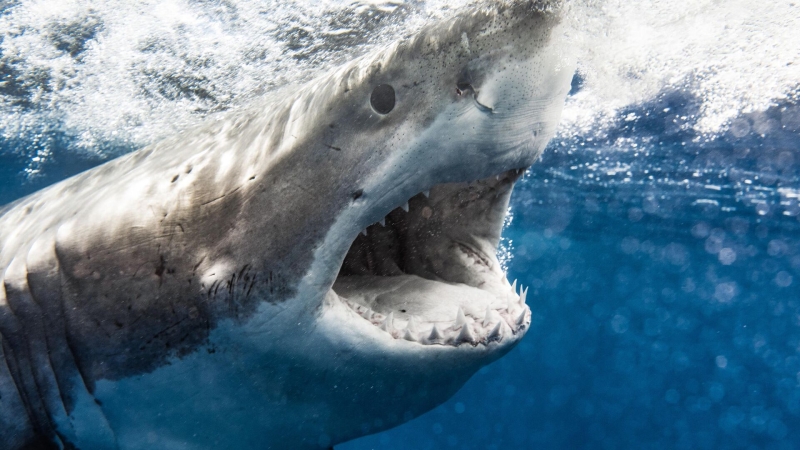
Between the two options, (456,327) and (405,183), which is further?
(456,327)

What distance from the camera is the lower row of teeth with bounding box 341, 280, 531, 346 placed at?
2.17m

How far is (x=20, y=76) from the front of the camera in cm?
840

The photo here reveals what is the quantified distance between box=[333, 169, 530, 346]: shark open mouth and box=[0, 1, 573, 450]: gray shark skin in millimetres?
13

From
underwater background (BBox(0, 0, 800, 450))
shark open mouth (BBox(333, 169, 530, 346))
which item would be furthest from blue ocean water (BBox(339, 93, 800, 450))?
shark open mouth (BBox(333, 169, 530, 346))

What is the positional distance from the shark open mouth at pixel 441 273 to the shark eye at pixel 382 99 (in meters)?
0.43

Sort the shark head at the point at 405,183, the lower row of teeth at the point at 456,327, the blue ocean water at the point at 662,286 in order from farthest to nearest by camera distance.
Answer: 1. the blue ocean water at the point at 662,286
2. the lower row of teeth at the point at 456,327
3. the shark head at the point at 405,183

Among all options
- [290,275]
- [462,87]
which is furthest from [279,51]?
[462,87]

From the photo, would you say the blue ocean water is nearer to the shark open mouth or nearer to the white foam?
the white foam

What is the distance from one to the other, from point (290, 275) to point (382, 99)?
0.75 m

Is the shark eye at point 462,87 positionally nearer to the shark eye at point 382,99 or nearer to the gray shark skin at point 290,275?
the gray shark skin at point 290,275

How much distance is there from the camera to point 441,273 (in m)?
2.82

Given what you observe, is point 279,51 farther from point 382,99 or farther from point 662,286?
point 662,286

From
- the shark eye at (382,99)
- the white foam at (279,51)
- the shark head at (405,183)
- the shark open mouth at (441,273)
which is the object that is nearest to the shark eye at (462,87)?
the shark head at (405,183)

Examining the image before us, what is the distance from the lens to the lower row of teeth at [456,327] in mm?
2172
